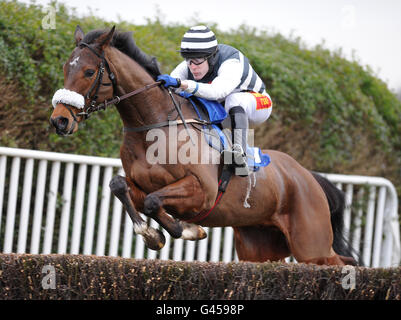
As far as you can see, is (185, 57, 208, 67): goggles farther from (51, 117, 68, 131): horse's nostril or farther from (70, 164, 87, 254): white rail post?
(70, 164, 87, 254): white rail post

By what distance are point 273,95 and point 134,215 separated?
3781 millimetres

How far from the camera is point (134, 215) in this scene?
4.38 metres

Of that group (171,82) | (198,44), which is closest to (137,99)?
(171,82)

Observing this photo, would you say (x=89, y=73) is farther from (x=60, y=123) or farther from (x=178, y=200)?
(x=178, y=200)

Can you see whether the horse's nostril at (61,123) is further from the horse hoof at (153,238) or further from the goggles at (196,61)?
the goggles at (196,61)

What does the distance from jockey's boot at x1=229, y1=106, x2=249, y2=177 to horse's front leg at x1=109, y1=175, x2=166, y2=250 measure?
865mm

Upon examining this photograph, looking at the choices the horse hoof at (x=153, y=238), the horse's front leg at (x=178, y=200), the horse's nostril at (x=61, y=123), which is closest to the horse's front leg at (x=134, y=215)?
the horse hoof at (x=153, y=238)

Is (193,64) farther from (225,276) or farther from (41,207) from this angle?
(41,207)

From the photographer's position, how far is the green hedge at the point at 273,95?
6.24 metres

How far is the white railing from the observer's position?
609 cm

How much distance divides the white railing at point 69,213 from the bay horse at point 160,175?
41.0 inches
